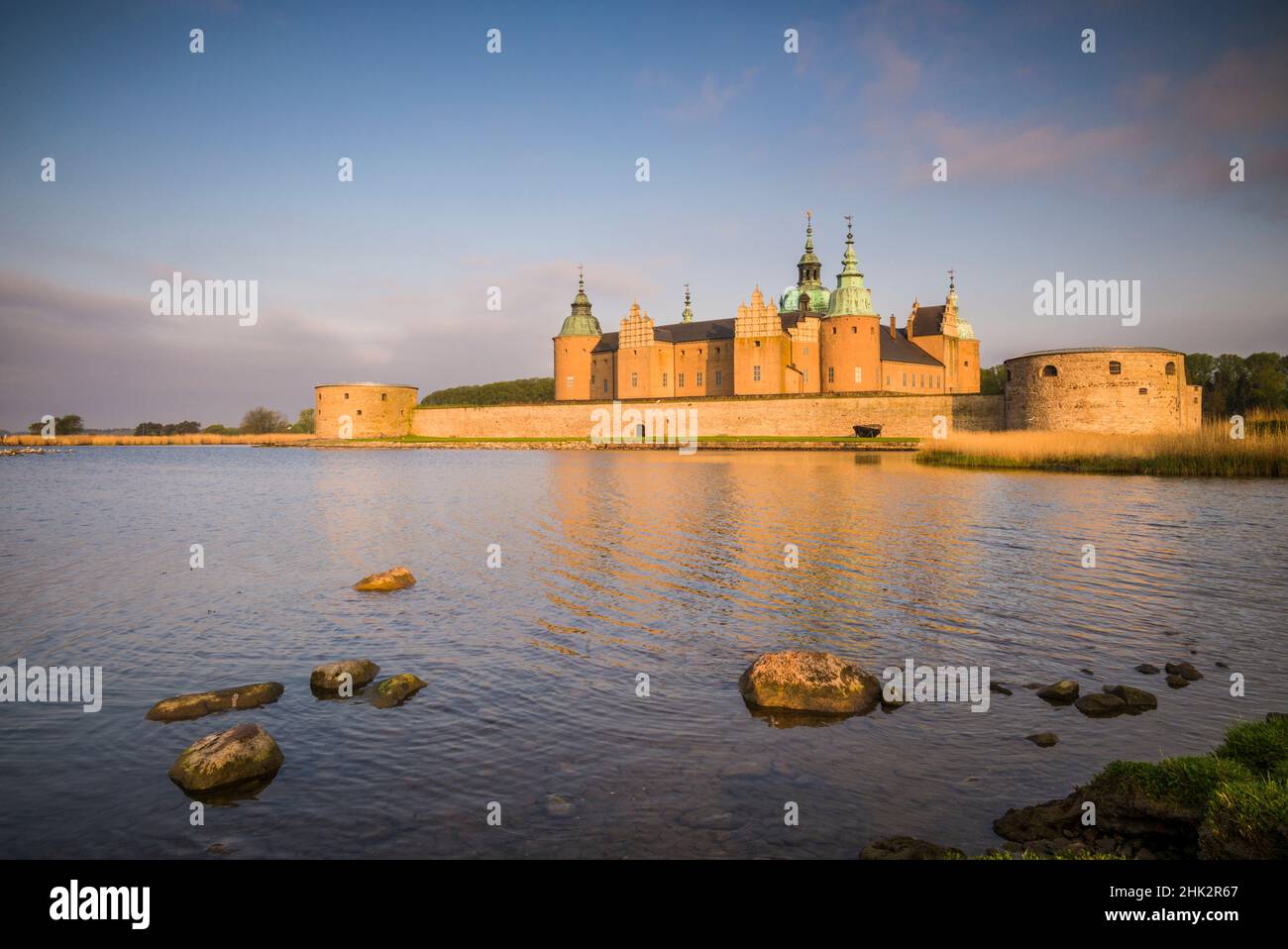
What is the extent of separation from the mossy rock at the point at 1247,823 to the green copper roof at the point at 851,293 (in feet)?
234

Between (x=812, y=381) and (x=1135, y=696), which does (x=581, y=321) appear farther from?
(x=1135, y=696)

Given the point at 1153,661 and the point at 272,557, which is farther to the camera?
the point at 272,557

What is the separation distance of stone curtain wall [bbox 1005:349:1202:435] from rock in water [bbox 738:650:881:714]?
50555mm

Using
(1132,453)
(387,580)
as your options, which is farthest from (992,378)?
(387,580)

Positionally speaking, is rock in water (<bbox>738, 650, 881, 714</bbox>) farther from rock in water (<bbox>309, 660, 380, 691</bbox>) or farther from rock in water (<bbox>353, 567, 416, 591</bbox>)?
rock in water (<bbox>353, 567, 416, 591</bbox>)

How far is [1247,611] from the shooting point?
416 inches

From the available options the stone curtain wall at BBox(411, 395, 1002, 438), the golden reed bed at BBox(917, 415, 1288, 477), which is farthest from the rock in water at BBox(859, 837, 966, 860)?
the stone curtain wall at BBox(411, 395, 1002, 438)

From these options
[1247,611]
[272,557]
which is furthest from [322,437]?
[1247,611]

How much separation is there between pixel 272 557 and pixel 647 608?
9.27 m

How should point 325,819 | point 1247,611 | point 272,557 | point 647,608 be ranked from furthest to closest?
point 272,557 → point 647,608 → point 1247,611 → point 325,819

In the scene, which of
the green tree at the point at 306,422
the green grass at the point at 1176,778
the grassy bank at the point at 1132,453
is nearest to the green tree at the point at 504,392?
the green tree at the point at 306,422

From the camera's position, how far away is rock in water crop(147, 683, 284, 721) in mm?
7332
